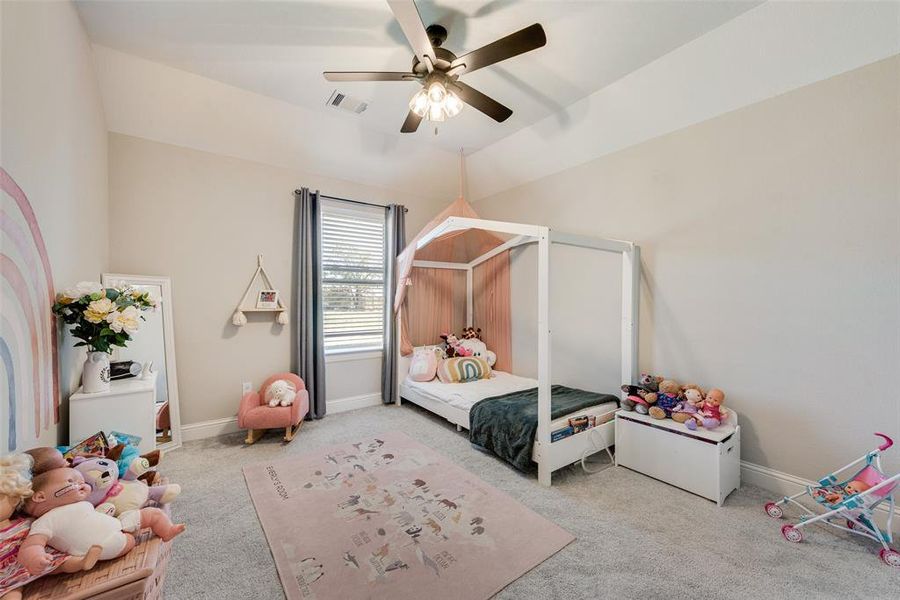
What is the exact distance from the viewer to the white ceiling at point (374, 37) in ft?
6.71

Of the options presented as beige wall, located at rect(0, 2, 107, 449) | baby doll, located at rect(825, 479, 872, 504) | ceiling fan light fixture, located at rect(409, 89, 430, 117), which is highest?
ceiling fan light fixture, located at rect(409, 89, 430, 117)

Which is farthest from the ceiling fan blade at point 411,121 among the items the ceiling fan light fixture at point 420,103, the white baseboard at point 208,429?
the white baseboard at point 208,429

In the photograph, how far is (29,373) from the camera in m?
1.41

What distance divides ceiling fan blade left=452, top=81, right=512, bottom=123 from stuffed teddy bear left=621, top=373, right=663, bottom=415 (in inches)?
87.4

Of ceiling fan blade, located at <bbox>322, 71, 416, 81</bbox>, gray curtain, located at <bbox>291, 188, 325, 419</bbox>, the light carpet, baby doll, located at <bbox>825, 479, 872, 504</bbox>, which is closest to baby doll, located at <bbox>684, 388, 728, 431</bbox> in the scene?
the light carpet

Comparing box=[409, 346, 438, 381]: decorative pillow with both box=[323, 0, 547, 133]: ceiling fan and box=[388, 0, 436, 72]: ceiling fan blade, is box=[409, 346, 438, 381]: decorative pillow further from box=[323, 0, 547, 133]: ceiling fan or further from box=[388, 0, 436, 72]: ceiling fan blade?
box=[388, 0, 436, 72]: ceiling fan blade

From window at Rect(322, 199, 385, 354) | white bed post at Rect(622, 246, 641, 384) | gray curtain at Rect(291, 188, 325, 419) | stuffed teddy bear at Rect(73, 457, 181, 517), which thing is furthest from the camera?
window at Rect(322, 199, 385, 354)

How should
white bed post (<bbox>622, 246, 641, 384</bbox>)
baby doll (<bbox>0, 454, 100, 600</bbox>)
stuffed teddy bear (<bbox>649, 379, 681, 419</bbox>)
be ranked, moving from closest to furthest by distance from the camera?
baby doll (<bbox>0, 454, 100, 600</bbox>) → stuffed teddy bear (<bbox>649, 379, 681, 419</bbox>) → white bed post (<bbox>622, 246, 641, 384</bbox>)

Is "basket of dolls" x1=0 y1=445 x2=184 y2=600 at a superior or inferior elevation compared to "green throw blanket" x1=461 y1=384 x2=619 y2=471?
superior

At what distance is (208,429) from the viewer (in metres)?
3.21

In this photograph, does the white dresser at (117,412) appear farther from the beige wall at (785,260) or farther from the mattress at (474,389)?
the beige wall at (785,260)

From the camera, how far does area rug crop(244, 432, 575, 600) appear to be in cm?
159

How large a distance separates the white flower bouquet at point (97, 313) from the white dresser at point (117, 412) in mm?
275

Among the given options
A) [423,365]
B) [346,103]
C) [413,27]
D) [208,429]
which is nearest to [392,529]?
[423,365]
